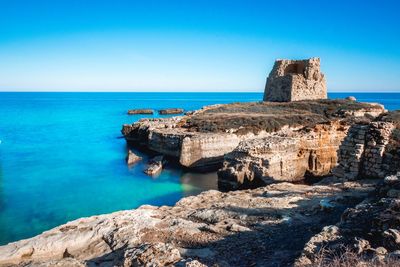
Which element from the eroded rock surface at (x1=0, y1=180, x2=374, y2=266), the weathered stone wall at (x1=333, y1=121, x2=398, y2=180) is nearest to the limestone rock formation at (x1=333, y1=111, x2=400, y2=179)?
the weathered stone wall at (x1=333, y1=121, x2=398, y2=180)

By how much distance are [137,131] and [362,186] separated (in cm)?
2316

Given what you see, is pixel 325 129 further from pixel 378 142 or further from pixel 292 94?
pixel 292 94

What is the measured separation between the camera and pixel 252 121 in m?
25.1

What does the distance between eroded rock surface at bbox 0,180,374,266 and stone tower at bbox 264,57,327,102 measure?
2912 cm

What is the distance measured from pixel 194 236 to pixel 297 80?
32.7 metres

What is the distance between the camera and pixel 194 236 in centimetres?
641

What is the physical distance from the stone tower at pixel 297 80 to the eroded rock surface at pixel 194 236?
29.1 meters

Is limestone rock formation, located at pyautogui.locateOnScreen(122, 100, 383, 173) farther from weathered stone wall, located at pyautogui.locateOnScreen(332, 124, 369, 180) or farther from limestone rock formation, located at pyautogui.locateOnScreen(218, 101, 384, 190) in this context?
weathered stone wall, located at pyautogui.locateOnScreen(332, 124, 369, 180)

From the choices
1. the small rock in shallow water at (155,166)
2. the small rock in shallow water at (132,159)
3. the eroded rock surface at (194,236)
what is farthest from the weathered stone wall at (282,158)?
the small rock in shallow water at (132,159)

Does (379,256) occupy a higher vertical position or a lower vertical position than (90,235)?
higher

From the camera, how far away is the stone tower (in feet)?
119

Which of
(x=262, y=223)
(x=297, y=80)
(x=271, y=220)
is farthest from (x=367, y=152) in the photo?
(x=297, y=80)

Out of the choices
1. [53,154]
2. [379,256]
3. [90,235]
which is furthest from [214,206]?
[53,154]

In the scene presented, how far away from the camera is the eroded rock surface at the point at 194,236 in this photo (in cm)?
525
